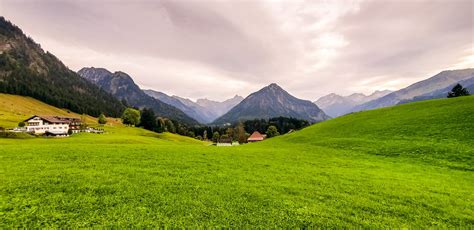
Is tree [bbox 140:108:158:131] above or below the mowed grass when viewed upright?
above

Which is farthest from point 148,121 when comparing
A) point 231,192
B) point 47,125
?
point 231,192

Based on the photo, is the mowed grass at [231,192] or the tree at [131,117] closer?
the mowed grass at [231,192]

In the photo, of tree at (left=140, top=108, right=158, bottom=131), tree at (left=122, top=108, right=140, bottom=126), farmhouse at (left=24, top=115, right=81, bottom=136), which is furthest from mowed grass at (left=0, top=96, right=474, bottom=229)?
tree at (left=122, top=108, right=140, bottom=126)

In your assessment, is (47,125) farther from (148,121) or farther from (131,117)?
Result: (148,121)

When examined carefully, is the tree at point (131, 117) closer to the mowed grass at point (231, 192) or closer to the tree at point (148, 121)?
the tree at point (148, 121)

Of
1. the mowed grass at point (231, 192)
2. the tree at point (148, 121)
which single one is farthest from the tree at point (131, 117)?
the mowed grass at point (231, 192)

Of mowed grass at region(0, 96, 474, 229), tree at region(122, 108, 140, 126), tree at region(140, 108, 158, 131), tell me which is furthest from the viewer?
tree at region(122, 108, 140, 126)

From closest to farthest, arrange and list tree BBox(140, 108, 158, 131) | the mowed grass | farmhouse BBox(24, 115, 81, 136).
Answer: the mowed grass → farmhouse BBox(24, 115, 81, 136) → tree BBox(140, 108, 158, 131)

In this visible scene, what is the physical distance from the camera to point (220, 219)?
438 inches

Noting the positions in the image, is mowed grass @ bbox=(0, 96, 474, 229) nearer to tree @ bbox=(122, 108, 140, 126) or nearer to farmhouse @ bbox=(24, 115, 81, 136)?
farmhouse @ bbox=(24, 115, 81, 136)

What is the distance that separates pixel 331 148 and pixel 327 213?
26.9 m

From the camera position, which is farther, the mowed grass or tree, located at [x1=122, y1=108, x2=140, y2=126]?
tree, located at [x1=122, y1=108, x2=140, y2=126]

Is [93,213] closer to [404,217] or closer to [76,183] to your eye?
[76,183]

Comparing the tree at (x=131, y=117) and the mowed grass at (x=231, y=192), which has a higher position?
the tree at (x=131, y=117)
